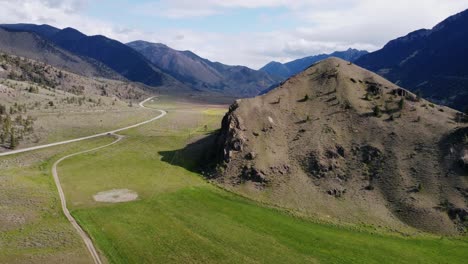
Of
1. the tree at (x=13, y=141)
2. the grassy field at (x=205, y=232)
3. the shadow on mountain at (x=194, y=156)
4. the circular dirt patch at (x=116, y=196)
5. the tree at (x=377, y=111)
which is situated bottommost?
the grassy field at (x=205, y=232)

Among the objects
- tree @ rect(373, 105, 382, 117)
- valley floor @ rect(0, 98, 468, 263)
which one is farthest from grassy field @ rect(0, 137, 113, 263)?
tree @ rect(373, 105, 382, 117)

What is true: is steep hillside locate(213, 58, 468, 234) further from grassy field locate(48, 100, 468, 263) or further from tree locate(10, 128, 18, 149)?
tree locate(10, 128, 18, 149)

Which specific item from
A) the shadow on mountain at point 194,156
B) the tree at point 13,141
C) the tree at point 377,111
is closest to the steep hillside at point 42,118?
the tree at point 13,141

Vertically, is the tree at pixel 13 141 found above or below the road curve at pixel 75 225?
above

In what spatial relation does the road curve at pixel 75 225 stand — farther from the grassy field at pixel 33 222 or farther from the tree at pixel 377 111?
the tree at pixel 377 111

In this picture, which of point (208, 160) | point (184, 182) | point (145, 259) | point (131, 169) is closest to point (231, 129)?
point (208, 160)

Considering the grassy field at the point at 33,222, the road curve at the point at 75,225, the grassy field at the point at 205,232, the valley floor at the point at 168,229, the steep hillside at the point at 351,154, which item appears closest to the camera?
the grassy field at the point at 33,222

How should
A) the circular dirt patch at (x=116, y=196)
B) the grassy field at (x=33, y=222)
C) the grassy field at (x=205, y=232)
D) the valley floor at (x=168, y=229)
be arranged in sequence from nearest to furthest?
1. the grassy field at (x=33, y=222)
2. the valley floor at (x=168, y=229)
3. the grassy field at (x=205, y=232)
4. the circular dirt patch at (x=116, y=196)
